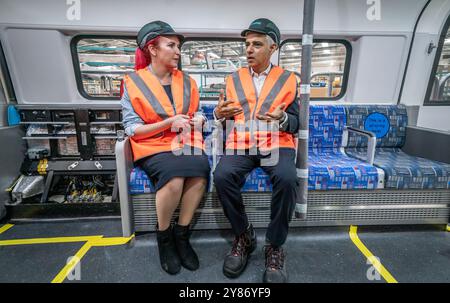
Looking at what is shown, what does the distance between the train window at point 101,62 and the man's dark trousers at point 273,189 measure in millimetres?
2045

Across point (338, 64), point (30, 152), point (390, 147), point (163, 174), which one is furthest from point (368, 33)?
point (30, 152)

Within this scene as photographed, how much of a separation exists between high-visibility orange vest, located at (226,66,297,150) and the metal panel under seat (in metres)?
0.53

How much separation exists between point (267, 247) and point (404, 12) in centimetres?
329

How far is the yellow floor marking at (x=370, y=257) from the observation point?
1.80 metres

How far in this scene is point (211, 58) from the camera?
10.1 feet

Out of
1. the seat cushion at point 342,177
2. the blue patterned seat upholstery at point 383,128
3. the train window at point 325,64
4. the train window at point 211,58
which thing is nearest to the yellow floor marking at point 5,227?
the train window at point 211,58

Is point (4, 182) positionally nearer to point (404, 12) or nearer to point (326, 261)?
point (326, 261)

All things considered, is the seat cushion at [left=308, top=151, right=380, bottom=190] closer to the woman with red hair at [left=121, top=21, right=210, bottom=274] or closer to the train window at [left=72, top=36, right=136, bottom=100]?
the woman with red hair at [left=121, top=21, right=210, bottom=274]

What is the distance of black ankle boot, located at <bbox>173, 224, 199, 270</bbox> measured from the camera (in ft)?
6.11

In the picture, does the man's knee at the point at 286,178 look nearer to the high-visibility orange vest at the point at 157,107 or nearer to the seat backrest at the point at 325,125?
the high-visibility orange vest at the point at 157,107

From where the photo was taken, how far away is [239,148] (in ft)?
6.68

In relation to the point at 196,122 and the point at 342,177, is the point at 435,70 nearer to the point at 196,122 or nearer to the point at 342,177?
the point at 342,177

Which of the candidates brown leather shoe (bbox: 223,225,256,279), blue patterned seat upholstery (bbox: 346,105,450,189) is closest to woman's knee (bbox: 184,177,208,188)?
brown leather shoe (bbox: 223,225,256,279)

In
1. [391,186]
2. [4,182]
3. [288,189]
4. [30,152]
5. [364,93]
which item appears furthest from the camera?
[364,93]
